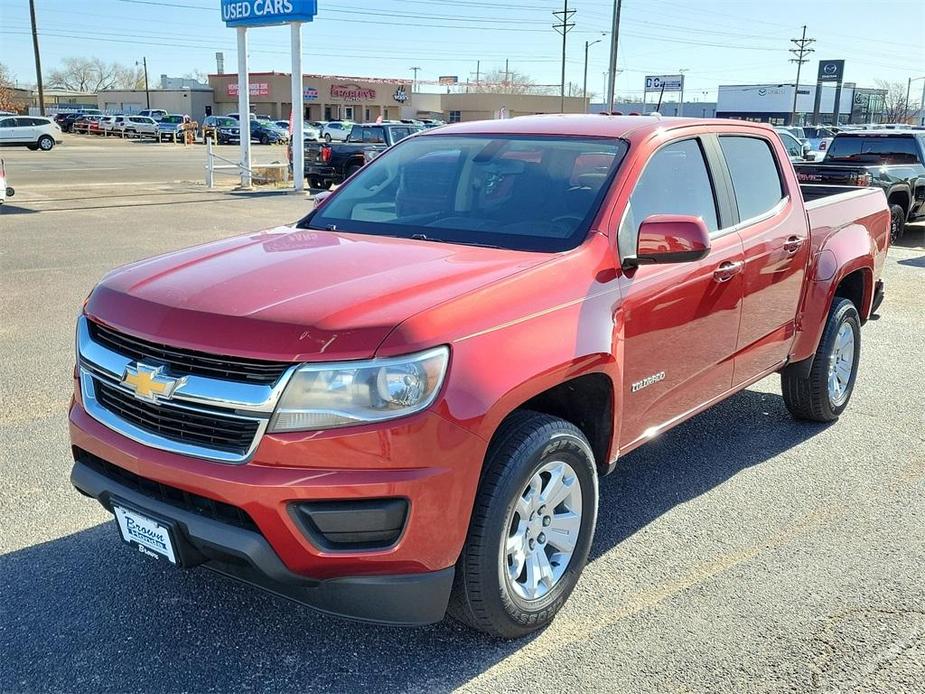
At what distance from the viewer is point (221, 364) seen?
8.75 feet

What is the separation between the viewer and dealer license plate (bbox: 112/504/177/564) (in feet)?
9.09

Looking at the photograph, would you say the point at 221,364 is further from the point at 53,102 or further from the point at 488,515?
the point at 53,102

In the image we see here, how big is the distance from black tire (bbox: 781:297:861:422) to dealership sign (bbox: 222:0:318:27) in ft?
55.8

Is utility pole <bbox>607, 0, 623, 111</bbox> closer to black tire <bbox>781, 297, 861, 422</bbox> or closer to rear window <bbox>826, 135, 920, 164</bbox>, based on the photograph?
rear window <bbox>826, 135, 920, 164</bbox>

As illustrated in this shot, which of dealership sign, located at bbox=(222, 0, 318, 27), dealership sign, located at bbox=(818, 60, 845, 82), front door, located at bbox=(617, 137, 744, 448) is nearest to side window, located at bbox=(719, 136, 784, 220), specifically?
front door, located at bbox=(617, 137, 744, 448)

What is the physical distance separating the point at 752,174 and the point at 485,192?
5.46ft

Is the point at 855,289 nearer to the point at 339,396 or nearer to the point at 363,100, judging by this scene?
the point at 339,396

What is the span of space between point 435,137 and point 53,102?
5384 inches

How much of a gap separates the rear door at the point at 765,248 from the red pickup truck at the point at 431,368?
0.18 feet

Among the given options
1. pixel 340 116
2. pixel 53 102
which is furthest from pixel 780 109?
pixel 53 102

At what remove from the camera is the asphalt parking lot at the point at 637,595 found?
2.96 meters

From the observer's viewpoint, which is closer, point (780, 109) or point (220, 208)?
point (220, 208)

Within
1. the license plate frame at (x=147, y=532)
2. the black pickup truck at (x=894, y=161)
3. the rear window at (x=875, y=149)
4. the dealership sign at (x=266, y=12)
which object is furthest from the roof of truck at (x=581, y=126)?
the dealership sign at (x=266, y=12)

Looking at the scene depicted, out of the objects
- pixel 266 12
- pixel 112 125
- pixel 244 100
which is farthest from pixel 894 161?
pixel 112 125
